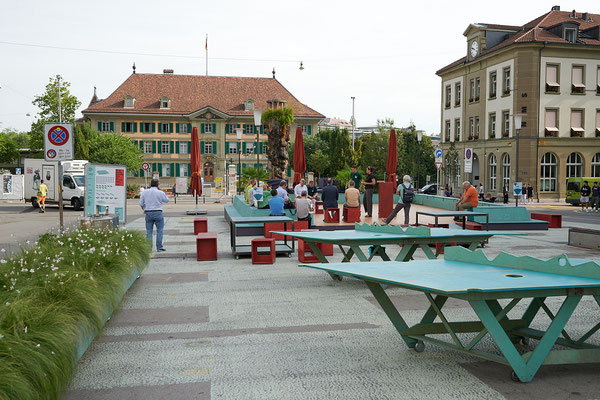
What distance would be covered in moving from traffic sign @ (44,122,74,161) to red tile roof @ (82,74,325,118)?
66.6 meters

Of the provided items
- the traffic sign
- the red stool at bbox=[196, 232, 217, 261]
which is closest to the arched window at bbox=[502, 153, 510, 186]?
the red stool at bbox=[196, 232, 217, 261]

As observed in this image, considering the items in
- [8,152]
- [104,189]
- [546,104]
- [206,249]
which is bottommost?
[206,249]

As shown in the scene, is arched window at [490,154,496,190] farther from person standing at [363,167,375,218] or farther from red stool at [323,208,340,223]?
red stool at [323,208,340,223]

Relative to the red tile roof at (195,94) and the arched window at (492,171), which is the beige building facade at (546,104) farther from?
the red tile roof at (195,94)

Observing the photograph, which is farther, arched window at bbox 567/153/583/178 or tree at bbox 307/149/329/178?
tree at bbox 307/149/329/178

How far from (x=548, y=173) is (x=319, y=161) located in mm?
27454

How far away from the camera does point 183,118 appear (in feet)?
262

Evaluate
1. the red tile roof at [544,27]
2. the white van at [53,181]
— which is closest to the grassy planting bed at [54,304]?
the white van at [53,181]

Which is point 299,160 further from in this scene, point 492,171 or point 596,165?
point 596,165

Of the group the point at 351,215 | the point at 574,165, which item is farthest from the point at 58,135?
the point at 574,165

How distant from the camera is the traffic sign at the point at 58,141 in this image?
13008 millimetres

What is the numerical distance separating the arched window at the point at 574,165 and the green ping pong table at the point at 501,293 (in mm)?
48129

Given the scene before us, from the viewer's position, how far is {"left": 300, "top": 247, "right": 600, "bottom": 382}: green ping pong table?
509 centimetres

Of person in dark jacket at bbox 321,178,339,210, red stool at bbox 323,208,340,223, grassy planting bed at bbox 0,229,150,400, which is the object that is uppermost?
person in dark jacket at bbox 321,178,339,210
